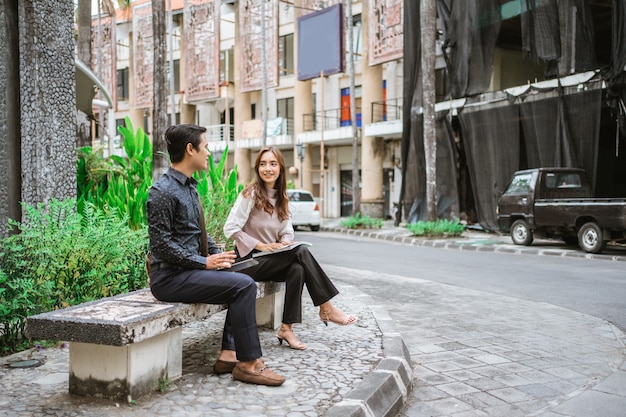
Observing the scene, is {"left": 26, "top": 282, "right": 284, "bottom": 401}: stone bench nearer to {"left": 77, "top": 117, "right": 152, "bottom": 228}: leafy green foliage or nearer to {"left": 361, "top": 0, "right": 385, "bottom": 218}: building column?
{"left": 77, "top": 117, "right": 152, "bottom": 228}: leafy green foliage

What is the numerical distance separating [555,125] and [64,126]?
14403mm

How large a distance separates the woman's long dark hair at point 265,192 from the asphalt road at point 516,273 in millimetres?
3235

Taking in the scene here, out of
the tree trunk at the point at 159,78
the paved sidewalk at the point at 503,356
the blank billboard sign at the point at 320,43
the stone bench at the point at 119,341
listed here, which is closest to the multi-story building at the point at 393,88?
the blank billboard sign at the point at 320,43

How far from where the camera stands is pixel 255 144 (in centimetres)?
3509

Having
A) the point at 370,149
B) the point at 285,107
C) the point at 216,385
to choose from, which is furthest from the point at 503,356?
the point at 285,107

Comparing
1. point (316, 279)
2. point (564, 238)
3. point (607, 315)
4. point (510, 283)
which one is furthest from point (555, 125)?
point (316, 279)

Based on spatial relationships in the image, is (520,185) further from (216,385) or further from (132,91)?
(132,91)

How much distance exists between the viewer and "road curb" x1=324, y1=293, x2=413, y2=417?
3.49 m

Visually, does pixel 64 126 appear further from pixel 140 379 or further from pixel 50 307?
A: pixel 140 379

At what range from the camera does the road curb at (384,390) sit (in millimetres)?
3488

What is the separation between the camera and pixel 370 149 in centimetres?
2925

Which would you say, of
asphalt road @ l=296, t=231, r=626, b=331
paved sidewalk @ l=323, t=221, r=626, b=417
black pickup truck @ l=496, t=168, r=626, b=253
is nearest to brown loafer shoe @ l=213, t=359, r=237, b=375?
paved sidewalk @ l=323, t=221, r=626, b=417

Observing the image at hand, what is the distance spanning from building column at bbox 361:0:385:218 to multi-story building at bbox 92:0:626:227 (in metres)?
0.05

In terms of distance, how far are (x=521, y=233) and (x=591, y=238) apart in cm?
237
